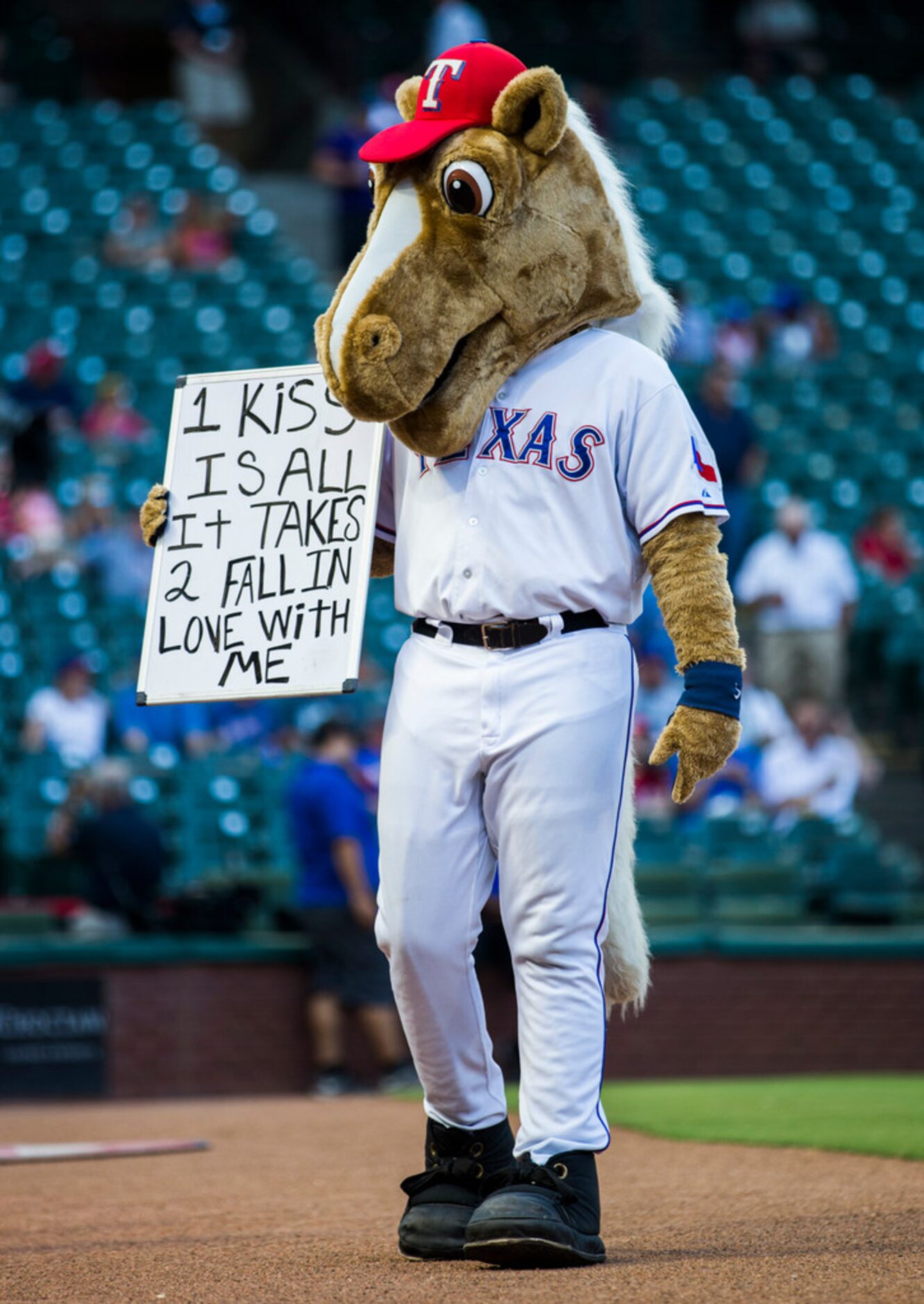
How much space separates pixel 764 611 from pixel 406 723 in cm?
767

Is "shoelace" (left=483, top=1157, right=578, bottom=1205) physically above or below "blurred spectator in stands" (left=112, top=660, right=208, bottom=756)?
above

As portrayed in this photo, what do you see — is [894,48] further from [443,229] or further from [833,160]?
[443,229]

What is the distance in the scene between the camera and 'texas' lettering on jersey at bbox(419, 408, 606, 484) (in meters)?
3.33

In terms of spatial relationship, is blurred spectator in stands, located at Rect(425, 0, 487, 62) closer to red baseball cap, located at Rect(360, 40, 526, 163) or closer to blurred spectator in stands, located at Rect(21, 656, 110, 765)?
blurred spectator in stands, located at Rect(21, 656, 110, 765)

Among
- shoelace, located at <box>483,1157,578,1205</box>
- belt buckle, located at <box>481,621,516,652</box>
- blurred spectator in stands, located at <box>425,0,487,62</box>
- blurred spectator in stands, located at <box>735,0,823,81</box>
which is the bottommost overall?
blurred spectator in stands, located at <box>735,0,823,81</box>

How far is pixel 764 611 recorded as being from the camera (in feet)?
35.4

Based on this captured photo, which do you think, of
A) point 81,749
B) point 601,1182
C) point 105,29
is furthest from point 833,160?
point 601,1182

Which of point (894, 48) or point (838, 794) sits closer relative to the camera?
point (838, 794)

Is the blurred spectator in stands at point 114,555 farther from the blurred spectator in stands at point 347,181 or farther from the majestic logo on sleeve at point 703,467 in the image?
the majestic logo on sleeve at point 703,467

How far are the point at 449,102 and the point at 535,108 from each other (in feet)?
0.50

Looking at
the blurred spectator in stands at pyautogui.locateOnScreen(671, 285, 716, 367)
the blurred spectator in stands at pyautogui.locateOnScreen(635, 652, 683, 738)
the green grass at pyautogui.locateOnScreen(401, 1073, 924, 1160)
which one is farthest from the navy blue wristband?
the blurred spectator in stands at pyautogui.locateOnScreen(671, 285, 716, 367)

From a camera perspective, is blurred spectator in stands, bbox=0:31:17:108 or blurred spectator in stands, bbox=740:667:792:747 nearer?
blurred spectator in stands, bbox=740:667:792:747

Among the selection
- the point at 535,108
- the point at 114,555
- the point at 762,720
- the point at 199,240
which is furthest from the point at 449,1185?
the point at 199,240

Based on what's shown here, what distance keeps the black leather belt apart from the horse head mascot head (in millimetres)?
318
